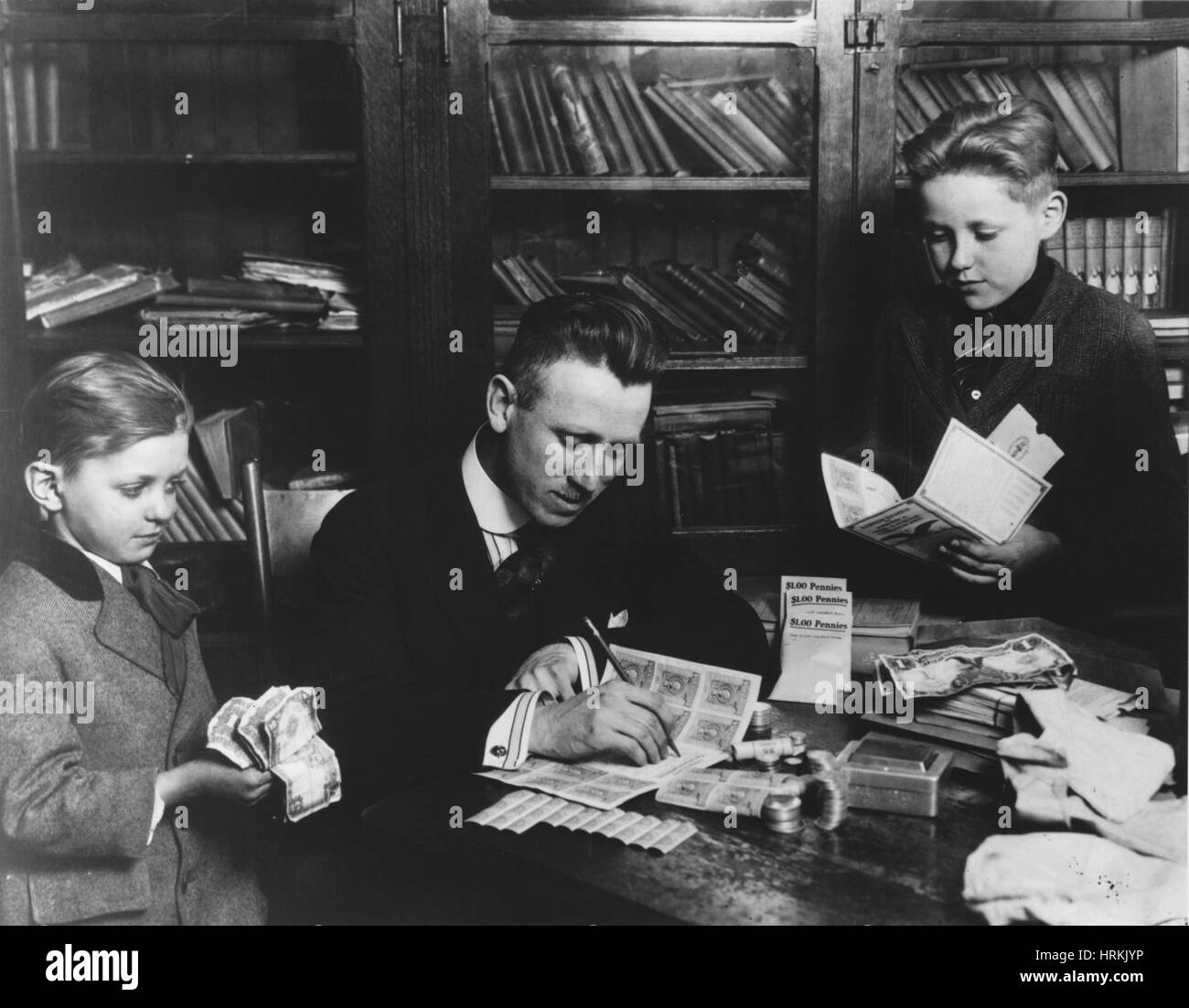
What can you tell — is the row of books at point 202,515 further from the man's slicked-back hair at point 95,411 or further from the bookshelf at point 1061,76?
the bookshelf at point 1061,76

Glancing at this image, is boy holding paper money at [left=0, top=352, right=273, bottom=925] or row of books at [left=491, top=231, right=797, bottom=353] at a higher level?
row of books at [left=491, top=231, right=797, bottom=353]

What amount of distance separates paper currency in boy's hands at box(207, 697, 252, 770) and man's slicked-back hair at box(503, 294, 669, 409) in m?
0.69

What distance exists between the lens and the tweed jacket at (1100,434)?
7.39ft

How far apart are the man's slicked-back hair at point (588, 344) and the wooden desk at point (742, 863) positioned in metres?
0.75

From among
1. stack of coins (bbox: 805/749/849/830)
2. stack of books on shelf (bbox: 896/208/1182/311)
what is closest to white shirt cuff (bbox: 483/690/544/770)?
stack of coins (bbox: 805/749/849/830)

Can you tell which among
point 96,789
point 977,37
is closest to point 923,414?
point 977,37

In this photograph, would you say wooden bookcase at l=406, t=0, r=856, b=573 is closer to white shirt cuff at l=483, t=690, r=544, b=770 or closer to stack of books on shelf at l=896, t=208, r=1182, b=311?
stack of books on shelf at l=896, t=208, r=1182, b=311

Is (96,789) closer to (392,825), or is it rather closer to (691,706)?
(392,825)

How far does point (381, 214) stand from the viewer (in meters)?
2.38

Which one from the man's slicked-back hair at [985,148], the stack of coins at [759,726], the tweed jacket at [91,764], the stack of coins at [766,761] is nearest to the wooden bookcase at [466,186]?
the man's slicked-back hair at [985,148]

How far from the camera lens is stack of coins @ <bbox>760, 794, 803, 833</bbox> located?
1.37 metres

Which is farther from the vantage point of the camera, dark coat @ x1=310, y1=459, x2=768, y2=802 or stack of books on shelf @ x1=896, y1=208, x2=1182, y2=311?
stack of books on shelf @ x1=896, y1=208, x2=1182, y2=311

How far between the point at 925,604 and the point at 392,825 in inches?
51.9

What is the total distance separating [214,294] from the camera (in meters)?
2.43
